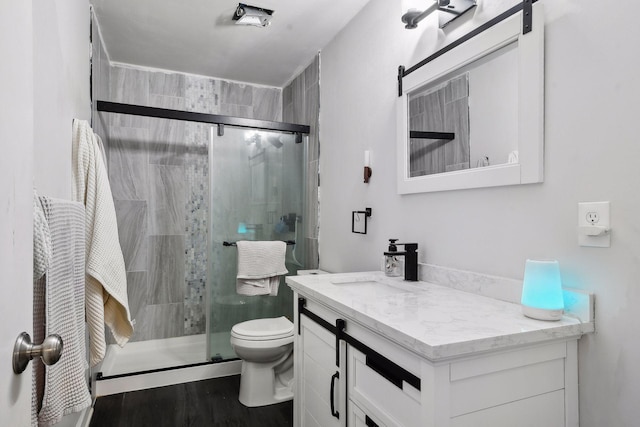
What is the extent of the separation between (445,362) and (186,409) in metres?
1.98

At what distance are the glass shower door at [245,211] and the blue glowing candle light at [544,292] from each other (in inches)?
77.9

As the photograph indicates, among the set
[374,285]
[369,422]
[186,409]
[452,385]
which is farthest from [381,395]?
[186,409]

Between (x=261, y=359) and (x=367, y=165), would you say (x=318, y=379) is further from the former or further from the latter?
(x=367, y=165)

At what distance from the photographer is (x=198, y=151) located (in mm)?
3398

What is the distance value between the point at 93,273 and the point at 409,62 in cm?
172

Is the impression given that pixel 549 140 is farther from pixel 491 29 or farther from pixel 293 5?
pixel 293 5

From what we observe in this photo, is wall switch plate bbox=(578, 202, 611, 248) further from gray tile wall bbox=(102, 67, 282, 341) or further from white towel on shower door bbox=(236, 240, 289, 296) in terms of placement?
gray tile wall bbox=(102, 67, 282, 341)

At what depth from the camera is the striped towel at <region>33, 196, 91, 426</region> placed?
3.12ft

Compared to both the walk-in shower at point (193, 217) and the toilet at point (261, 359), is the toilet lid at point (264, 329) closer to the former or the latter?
the toilet at point (261, 359)

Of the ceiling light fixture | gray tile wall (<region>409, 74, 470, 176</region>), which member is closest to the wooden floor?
gray tile wall (<region>409, 74, 470, 176</region>)

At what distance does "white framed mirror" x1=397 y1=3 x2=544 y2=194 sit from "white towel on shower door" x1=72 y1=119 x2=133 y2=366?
1370 millimetres

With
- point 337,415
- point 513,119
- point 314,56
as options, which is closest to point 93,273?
point 337,415

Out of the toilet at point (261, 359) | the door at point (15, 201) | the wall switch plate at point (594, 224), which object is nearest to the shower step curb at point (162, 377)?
the toilet at point (261, 359)

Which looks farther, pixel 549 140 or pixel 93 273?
pixel 93 273
